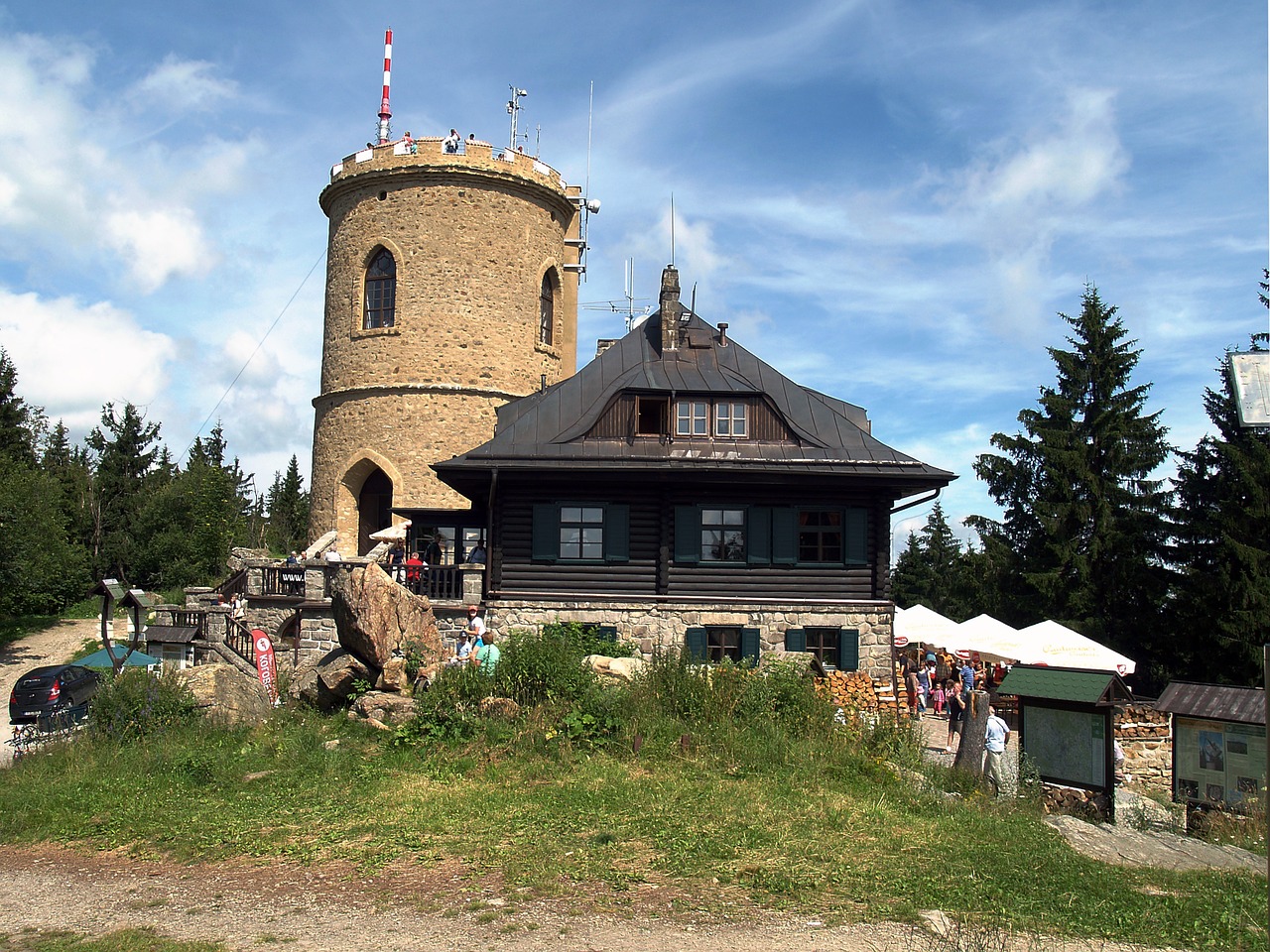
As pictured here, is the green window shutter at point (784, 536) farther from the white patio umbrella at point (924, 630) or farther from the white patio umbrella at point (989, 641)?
the white patio umbrella at point (924, 630)

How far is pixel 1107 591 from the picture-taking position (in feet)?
99.9

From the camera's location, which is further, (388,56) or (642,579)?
(388,56)

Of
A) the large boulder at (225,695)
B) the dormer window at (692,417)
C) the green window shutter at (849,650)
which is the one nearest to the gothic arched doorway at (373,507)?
the dormer window at (692,417)

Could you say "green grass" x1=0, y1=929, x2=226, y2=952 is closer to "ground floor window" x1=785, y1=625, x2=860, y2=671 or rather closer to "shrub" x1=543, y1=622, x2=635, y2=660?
"shrub" x1=543, y1=622, x2=635, y2=660

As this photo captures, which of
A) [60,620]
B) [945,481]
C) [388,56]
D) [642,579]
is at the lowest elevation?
[60,620]

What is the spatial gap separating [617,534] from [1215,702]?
422 inches

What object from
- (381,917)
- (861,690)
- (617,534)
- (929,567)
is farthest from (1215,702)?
(929,567)

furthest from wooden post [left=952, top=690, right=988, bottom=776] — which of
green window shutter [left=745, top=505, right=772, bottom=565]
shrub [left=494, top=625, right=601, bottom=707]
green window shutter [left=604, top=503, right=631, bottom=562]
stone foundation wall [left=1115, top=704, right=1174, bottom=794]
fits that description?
green window shutter [left=604, top=503, right=631, bottom=562]

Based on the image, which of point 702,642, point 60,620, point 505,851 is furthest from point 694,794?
point 60,620

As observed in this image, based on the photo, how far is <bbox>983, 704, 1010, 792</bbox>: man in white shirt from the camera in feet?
40.4

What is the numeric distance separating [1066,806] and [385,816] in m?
7.80

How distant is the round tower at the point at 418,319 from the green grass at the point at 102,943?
18703 mm

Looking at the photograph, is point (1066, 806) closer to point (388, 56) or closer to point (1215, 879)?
point (1215, 879)

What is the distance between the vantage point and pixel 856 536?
2028 centimetres
